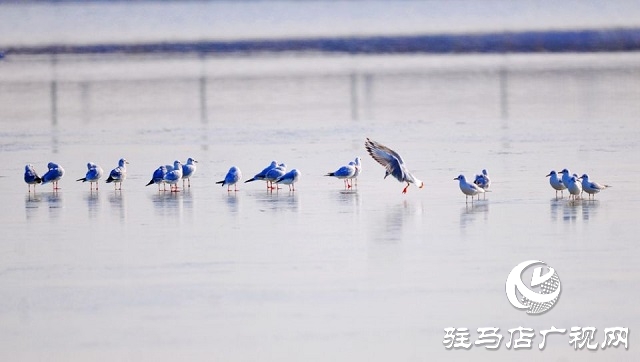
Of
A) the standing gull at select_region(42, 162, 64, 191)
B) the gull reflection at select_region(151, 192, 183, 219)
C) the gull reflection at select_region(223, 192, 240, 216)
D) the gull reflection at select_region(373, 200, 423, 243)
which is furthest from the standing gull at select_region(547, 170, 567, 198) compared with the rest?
the standing gull at select_region(42, 162, 64, 191)

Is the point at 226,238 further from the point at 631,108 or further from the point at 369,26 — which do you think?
the point at 369,26

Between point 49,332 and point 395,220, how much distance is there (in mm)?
4566

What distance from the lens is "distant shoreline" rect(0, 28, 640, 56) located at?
47.1 meters

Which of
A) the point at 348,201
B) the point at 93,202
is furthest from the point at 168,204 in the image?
the point at 348,201

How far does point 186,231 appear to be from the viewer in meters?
12.2

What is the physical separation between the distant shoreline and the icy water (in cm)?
2118

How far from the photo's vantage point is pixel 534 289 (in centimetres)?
947

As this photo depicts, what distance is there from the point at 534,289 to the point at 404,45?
40279mm

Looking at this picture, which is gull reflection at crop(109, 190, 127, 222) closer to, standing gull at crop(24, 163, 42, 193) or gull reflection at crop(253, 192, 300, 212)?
standing gull at crop(24, 163, 42, 193)

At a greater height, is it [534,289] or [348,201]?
[348,201]

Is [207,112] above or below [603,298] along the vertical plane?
above

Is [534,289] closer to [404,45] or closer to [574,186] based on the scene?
[574,186]

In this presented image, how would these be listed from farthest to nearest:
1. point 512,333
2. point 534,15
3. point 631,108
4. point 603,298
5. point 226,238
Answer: point 534,15
point 631,108
point 226,238
point 603,298
point 512,333

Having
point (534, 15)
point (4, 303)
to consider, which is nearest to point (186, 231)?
point (4, 303)
